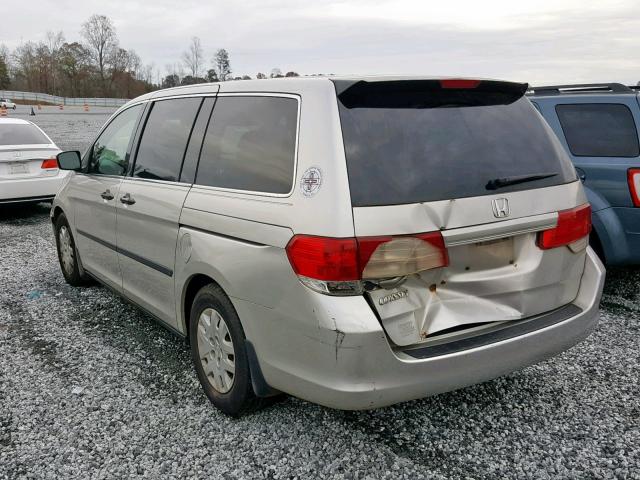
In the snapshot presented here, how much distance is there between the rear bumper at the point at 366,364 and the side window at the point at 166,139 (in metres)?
1.45

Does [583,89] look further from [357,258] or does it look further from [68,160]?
[68,160]

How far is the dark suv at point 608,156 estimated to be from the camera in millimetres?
4625

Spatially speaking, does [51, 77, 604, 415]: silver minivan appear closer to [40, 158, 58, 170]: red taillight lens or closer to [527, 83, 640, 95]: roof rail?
[527, 83, 640, 95]: roof rail

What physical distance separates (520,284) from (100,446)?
2247 millimetres

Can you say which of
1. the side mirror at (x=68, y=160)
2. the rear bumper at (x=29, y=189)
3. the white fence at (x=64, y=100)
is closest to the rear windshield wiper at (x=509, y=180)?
the side mirror at (x=68, y=160)

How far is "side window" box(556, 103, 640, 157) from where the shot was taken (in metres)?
4.76

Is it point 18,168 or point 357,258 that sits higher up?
point 357,258

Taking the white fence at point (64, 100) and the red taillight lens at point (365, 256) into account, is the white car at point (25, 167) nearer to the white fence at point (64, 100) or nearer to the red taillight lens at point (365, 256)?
the red taillight lens at point (365, 256)

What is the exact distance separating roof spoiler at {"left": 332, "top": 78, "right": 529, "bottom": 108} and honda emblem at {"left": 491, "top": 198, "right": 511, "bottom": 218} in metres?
0.52

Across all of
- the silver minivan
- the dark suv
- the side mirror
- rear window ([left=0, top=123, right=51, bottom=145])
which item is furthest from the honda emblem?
rear window ([left=0, top=123, right=51, bottom=145])

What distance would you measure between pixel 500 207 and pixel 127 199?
2.47 meters

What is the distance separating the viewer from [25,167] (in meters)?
8.61

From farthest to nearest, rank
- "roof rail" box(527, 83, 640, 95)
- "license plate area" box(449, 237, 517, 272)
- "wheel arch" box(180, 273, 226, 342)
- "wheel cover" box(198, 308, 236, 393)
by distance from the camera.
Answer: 1. "roof rail" box(527, 83, 640, 95)
2. "wheel arch" box(180, 273, 226, 342)
3. "wheel cover" box(198, 308, 236, 393)
4. "license plate area" box(449, 237, 517, 272)

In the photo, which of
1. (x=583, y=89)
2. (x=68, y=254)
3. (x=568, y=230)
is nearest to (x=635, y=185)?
(x=583, y=89)
